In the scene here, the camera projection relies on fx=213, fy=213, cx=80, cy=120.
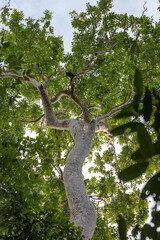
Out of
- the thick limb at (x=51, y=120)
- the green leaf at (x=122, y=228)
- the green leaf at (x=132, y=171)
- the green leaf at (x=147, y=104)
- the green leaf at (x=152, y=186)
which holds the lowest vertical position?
the green leaf at (x=122, y=228)

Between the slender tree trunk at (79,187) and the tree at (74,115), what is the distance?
2 cm

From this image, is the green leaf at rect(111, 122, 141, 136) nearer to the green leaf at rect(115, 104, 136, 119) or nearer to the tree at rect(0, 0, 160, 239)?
the green leaf at rect(115, 104, 136, 119)

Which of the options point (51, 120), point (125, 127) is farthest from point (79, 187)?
point (125, 127)

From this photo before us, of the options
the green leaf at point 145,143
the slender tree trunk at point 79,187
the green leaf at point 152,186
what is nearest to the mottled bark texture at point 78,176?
the slender tree trunk at point 79,187

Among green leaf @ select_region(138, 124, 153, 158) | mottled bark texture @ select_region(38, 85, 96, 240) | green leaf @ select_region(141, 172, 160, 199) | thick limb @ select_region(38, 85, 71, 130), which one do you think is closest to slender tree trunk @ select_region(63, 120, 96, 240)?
mottled bark texture @ select_region(38, 85, 96, 240)

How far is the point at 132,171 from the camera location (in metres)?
0.66

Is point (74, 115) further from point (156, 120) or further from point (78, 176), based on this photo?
point (156, 120)

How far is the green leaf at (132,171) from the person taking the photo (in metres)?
0.65

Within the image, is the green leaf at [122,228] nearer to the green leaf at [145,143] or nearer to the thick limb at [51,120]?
the green leaf at [145,143]

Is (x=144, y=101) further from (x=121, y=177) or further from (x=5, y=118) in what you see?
(x=5, y=118)

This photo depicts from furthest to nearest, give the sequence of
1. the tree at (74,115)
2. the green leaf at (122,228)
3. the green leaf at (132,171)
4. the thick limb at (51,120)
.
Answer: the thick limb at (51,120)
the tree at (74,115)
the green leaf at (132,171)
the green leaf at (122,228)

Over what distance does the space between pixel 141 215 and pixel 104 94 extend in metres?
4.67

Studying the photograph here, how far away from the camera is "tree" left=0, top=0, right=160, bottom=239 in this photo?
2.52 metres

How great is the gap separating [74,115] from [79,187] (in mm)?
6930
